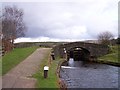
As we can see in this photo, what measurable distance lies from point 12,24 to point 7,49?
5.66 metres

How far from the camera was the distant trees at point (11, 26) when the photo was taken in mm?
46125

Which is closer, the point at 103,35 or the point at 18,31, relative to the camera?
the point at 18,31

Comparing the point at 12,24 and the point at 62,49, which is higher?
the point at 12,24

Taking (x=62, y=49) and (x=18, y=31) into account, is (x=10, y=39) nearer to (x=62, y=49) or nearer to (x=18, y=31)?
(x=18, y=31)

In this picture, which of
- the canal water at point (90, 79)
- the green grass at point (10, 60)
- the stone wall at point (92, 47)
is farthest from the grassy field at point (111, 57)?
the green grass at point (10, 60)

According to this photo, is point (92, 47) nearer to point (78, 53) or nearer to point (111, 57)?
point (78, 53)

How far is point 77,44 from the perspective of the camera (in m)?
66.4

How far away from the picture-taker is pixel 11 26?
155 ft

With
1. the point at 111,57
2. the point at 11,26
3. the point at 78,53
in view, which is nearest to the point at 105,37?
the point at 78,53

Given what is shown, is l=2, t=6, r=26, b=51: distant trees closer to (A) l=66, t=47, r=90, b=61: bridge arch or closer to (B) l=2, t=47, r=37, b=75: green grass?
(B) l=2, t=47, r=37, b=75: green grass

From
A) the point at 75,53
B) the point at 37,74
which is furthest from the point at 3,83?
the point at 75,53

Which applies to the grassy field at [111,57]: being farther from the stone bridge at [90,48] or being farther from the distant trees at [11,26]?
the distant trees at [11,26]

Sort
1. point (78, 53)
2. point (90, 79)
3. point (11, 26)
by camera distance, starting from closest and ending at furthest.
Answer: point (90, 79)
point (11, 26)
point (78, 53)

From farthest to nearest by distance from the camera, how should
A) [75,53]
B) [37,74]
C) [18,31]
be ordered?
[75,53], [18,31], [37,74]
